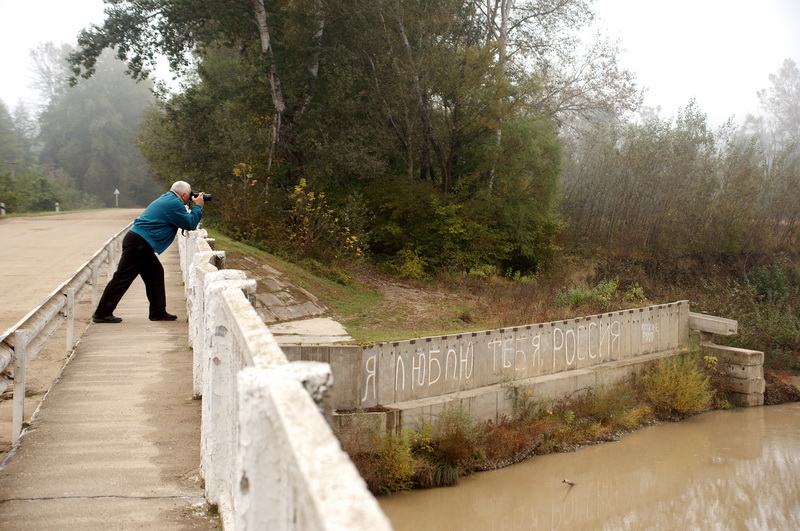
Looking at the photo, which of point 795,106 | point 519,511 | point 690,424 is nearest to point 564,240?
point 690,424

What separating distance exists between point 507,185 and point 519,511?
55.1 ft

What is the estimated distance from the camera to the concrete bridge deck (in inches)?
151

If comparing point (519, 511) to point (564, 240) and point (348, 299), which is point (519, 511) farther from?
point (564, 240)

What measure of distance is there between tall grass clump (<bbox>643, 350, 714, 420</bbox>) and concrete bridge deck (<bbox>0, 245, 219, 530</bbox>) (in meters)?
16.0

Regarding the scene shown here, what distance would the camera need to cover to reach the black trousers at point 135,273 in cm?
782

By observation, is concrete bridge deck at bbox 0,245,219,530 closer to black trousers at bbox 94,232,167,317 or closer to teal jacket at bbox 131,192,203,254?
black trousers at bbox 94,232,167,317

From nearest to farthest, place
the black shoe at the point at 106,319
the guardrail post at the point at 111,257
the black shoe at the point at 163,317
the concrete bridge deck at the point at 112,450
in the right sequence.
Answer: the concrete bridge deck at the point at 112,450 → the black shoe at the point at 106,319 → the black shoe at the point at 163,317 → the guardrail post at the point at 111,257

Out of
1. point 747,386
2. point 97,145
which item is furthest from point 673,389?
point 97,145

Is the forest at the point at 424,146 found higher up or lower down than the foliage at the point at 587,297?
higher up

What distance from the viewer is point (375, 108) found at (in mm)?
27547

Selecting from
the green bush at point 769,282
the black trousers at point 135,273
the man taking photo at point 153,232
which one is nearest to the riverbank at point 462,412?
the black trousers at point 135,273

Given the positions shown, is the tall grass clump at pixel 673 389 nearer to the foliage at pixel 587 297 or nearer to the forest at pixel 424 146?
the foliage at pixel 587 297

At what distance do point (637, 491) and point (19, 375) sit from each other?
1416 cm

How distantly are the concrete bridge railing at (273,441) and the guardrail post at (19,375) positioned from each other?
188 cm
